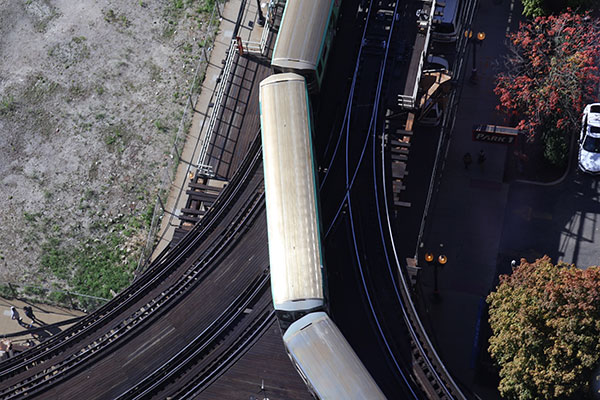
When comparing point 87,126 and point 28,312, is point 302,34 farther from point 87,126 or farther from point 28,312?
point 28,312

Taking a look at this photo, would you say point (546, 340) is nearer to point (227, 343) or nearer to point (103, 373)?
Answer: point (227, 343)

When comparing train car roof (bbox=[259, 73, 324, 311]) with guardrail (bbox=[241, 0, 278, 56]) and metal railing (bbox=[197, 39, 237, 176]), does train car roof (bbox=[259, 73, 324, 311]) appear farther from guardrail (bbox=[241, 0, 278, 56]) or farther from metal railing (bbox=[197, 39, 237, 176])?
guardrail (bbox=[241, 0, 278, 56])

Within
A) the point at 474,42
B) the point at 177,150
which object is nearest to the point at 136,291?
the point at 177,150

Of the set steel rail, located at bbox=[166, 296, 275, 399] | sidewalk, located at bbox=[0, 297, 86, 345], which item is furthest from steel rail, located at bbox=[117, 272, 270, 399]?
sidewalk, located at bbox=[0, 297, 86, 345]

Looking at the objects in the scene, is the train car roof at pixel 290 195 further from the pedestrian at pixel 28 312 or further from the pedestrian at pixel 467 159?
the pedestrian at pixel 28 312

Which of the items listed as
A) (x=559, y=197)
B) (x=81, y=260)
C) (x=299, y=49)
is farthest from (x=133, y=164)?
(x=559, y=197)

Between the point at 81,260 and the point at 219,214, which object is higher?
the point at 219,214

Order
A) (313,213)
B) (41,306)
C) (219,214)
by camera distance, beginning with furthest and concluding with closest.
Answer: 1. (41,306)
2. (219,214)
3. (313,213)

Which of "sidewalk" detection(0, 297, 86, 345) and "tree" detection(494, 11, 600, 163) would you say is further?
"sidewalk" detection(0, 297, 86, 345)
